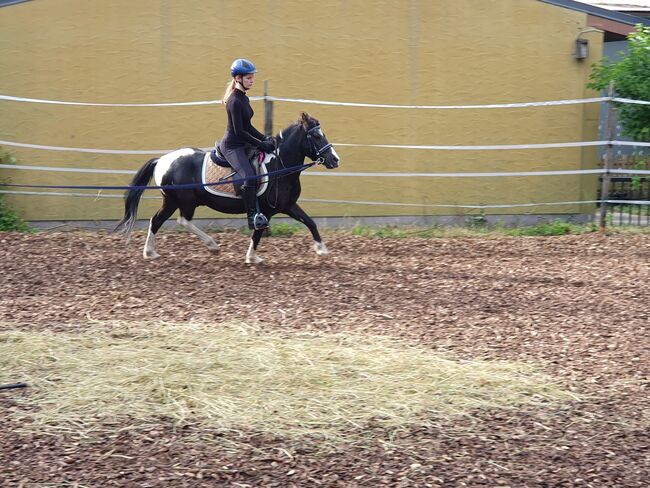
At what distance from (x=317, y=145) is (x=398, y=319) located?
2.87 metres

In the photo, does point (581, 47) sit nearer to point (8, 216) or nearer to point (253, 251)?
point (253, 251)

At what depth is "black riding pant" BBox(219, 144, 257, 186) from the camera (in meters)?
9.54

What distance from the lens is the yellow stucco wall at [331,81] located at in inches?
498

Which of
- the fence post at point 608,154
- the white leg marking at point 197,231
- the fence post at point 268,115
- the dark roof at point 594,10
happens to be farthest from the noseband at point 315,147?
the dark roof at point 594,10

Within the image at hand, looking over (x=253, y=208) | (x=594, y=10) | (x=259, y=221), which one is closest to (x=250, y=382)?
(x=259, y=221)

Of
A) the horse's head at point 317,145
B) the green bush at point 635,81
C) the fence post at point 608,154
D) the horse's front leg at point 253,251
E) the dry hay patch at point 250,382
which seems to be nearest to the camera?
the dry hay patch at point 250,382

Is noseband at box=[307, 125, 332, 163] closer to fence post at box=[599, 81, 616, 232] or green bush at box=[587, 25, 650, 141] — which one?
fence post at box=[599, 81, 616, 232]

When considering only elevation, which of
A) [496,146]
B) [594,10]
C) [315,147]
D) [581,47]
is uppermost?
[594,10]

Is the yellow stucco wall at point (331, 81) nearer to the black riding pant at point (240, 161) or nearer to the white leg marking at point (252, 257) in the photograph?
the black riding pant at point (240, 161)

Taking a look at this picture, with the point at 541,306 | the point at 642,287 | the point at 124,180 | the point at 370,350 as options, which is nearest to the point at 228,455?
the point at 370,350

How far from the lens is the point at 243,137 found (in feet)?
31.0

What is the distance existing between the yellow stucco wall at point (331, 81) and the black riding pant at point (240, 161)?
11.0 ft

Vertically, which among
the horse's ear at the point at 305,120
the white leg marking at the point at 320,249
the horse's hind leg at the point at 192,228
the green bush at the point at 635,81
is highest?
the green bush at the point at 635,81

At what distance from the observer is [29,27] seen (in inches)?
492
